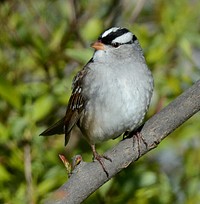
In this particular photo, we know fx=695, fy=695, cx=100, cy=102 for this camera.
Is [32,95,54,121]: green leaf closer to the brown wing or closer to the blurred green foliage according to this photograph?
the blurred green foliage

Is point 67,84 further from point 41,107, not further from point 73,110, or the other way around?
point 41,107

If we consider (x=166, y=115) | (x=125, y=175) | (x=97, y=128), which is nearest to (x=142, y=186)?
(x=125, y=175)

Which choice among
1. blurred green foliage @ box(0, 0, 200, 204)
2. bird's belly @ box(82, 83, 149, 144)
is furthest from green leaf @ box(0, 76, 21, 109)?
bird's belly @ box(82, 83, 149, 144)

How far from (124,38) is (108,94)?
38 cm

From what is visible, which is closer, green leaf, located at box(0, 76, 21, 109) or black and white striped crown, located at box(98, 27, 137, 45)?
green leaf, located at box(0, 76, 21, 109)

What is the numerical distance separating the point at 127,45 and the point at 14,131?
80 cm

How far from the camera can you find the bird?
3.33 m

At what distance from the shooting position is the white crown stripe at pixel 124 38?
3.51 m

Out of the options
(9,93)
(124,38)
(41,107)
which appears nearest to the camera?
(9,93)

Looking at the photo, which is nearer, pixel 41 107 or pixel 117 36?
pixel 41 107

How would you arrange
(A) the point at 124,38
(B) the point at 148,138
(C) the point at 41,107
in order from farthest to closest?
(A) the point at 124,38, (C) the point at 41,107, (B) the point at 148,138

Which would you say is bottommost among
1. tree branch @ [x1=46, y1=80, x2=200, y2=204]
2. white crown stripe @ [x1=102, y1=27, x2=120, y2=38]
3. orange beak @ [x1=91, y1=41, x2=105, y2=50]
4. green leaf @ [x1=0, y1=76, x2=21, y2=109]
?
tree branch @ [x1=46, y1=80, x2=200, y2=204]

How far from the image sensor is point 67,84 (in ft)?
11.3

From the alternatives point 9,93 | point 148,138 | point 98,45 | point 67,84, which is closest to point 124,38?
point 98,45
